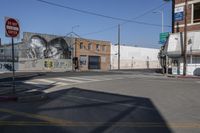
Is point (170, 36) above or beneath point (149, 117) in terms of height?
above

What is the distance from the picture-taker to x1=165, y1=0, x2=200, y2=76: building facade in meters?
34.0

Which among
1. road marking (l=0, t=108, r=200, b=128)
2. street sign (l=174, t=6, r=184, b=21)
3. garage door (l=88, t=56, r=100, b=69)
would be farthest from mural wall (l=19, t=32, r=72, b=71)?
road marking (l=0, t=108, r=200, b=128)

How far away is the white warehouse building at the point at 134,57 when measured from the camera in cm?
7231

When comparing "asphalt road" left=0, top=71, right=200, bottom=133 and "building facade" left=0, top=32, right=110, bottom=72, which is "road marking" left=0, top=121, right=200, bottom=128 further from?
"building facade" left=0, top=32, right=110, bottom=72

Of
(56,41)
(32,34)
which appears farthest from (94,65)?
(32,34)

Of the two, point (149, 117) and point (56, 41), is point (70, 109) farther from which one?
point (56, 41)

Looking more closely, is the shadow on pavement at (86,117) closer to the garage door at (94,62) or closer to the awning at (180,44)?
the awning at (180,44)

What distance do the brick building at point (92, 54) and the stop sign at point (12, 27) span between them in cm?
4831

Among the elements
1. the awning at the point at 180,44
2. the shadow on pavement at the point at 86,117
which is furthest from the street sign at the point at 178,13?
the shadow on pavement at the point at 86,117

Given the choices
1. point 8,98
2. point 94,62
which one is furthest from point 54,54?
point 8,98

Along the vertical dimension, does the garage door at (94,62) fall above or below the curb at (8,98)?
above

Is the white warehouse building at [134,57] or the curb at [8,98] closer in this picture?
the curb at [8,98]

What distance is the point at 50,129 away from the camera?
7199 mm

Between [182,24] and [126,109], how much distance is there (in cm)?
2890
